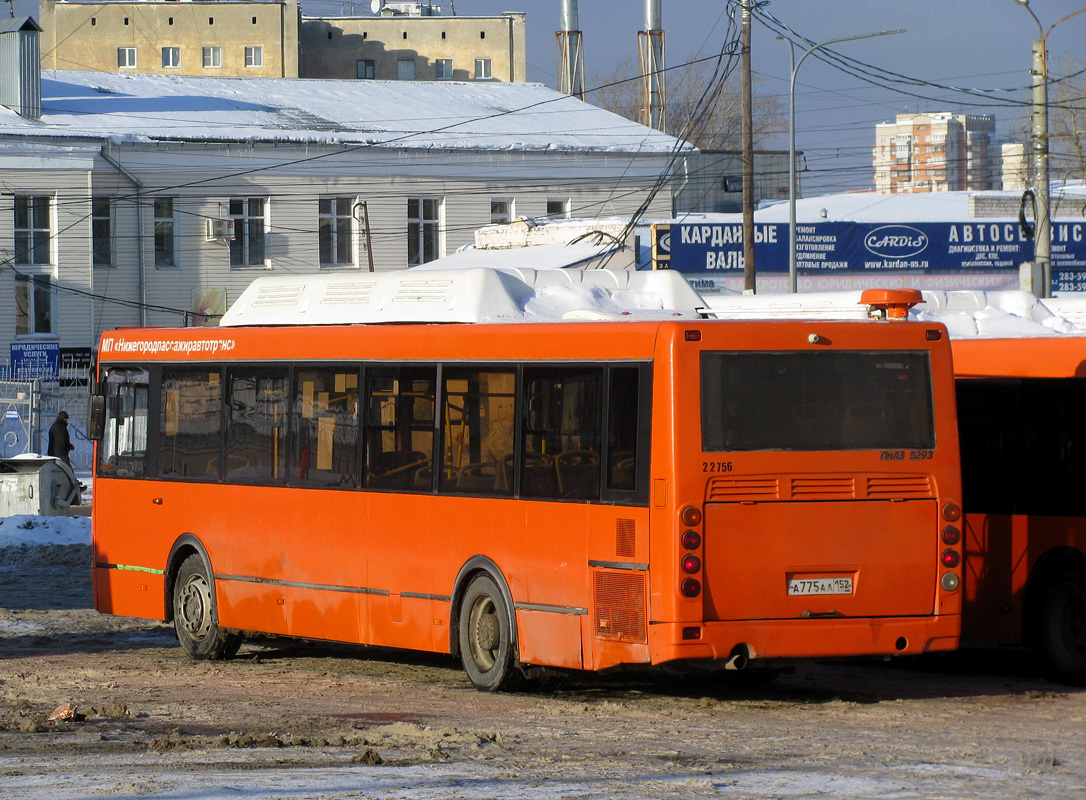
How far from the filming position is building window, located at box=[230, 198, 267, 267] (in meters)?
49.5

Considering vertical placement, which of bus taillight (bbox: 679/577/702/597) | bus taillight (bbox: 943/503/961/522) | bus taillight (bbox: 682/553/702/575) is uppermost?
bus taillight (bbox: 943/503/961/522)

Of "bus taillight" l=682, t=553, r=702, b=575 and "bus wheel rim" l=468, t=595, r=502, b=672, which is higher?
"bus taillight" l=682, t=553, r=702, b=575

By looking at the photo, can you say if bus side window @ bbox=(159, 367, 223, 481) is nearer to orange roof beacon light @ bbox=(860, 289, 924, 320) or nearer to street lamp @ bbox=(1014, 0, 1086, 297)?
orange roof beacon light @ bbox=(860, 289, 924, 320)

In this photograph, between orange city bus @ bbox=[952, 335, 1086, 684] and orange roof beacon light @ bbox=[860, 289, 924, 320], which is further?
orange city bus @ bbox=[952, 335, 1086, 684]

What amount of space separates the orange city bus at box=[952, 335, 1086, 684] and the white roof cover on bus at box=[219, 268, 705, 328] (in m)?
2.37

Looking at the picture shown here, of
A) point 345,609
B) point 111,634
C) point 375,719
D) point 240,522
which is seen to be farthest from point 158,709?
point 111,634

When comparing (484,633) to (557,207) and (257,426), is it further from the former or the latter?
(557,207)

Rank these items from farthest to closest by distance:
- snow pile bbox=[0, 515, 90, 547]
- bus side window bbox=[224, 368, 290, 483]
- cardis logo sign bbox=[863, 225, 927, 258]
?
cardis logo sign bbox=[863, 225, 927, 258] < snow pile bbox=[0, 515, 90, 547] < bus side window bbox=[224, 368, 290, 483]

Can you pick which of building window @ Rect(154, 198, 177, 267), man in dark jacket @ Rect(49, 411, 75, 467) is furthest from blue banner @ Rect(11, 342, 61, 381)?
building window @ Rect(154, 198, 177, 267)

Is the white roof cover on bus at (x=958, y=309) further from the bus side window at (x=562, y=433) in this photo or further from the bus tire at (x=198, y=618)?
the bus side window at (x=562, y=433)

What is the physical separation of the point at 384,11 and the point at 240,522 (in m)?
87.5

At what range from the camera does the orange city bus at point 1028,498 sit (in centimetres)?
1121

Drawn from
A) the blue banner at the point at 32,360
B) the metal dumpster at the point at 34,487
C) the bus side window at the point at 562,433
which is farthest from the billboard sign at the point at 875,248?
the bus side window at the point at 562,433

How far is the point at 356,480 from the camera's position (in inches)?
465
